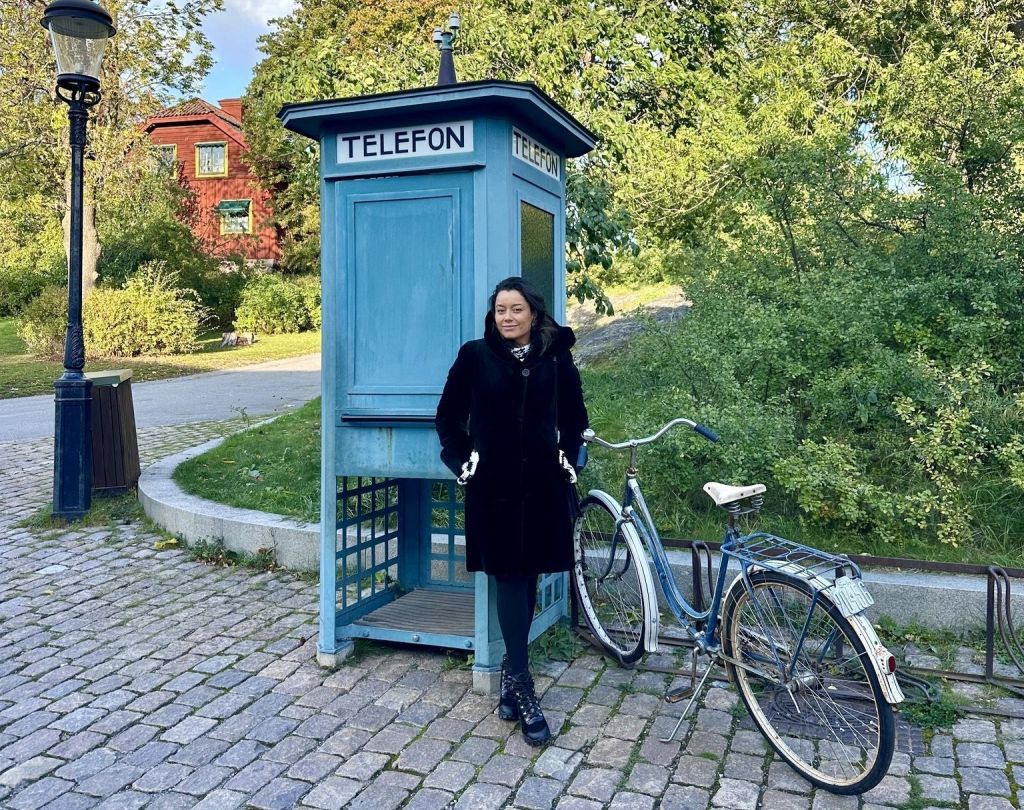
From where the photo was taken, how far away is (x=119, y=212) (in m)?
27.1

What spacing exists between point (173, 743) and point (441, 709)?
1067mm

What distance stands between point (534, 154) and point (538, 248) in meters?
0.46

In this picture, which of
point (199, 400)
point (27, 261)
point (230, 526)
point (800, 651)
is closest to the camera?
point (800, 651)

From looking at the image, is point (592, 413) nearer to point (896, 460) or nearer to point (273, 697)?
point (896, 460)

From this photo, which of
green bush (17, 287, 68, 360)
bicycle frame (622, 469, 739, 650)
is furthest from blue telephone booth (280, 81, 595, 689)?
green bush (17, 287, 68, 360)

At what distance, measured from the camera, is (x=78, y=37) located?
292 inches

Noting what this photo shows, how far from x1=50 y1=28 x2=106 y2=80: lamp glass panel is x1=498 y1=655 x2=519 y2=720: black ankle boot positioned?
6248mm

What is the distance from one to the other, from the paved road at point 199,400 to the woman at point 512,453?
9618 millimetres

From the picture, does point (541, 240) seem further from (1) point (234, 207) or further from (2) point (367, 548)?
(1) point (234, 207)

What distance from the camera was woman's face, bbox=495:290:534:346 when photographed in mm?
3727

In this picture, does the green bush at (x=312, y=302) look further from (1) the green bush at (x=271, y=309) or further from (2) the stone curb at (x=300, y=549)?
(2) the stone curb at (x=300, y=549)

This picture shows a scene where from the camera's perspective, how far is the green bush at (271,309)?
1144 inches

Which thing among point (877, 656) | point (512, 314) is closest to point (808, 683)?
point (877, 656)

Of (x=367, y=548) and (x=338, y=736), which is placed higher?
(x=367, y=548)
